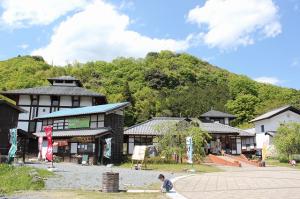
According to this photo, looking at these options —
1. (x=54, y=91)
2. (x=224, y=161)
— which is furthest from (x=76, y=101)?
(x=224, y=161)

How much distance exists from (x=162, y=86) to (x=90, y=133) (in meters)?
56.0

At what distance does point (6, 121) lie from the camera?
32.3 m

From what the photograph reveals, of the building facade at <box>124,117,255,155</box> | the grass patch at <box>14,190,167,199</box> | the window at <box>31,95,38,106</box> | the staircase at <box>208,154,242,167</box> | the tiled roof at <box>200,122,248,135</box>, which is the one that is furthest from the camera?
the window at <box>31,95,38,106</box>

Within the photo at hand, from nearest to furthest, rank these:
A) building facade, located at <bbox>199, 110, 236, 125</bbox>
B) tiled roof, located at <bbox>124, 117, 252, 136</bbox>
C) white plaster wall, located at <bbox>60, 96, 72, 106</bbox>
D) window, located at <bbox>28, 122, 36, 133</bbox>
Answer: tiled roof, located at <bbox>124, 117, 252, 136</bbox>, window, located at <bbox>28, 122, 36, 133</bbox>, white plaster wall, located at <bbox>60, 96, 72, 106</bbox>, building facade, located at <bbox>199, 110, 236, 125</bbox>

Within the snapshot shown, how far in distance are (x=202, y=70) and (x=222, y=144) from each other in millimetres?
64674

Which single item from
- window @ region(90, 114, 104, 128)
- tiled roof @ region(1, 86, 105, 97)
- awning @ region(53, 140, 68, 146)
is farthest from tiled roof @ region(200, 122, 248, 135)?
awning @ region(53, 140, 68, 146)

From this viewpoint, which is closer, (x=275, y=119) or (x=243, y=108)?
(x=275, y=119)

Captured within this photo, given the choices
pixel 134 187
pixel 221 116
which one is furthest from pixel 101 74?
pixel 134 187

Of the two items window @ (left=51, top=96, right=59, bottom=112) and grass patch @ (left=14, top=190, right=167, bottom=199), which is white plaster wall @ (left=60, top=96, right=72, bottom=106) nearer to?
window @ (left=51, top=96, right=59, bottom=112)

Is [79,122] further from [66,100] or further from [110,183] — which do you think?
[110,183]

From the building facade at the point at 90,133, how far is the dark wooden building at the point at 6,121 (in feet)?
17.7

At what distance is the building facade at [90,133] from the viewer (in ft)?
113

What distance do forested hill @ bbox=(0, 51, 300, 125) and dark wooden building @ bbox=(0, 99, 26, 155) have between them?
32092 millimetres

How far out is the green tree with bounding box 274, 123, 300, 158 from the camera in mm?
37031
